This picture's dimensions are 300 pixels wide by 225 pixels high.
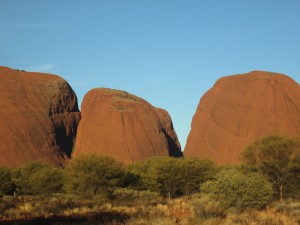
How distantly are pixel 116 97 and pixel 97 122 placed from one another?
30.8 ft

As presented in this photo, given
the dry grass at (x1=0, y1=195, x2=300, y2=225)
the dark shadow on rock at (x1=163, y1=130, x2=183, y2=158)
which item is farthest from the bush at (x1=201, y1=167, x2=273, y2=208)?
the dark shadow on rock at (x1=163, y1=130, x2=183, y2=158)

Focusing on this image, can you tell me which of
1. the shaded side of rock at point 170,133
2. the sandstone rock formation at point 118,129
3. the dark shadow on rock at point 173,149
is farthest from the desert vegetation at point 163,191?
the shaded side of rock at point 170,133

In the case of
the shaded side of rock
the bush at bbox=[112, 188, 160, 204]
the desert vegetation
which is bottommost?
the bush at bbox=[112, 188, 160, 204]

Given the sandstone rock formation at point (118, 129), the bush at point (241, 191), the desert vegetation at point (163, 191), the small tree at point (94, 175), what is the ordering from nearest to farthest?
the desert vegetation at point (163, 191) → the bush at point (241, 191) → the small tree at point (94, 175) → the sandstone rock formation at point (118, 129)

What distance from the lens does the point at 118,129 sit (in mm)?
80500

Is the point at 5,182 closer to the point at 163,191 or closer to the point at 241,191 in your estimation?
the point at 163,191

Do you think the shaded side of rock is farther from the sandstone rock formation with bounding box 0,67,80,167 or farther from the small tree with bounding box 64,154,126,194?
the small tree with bounding box 64,154,126,194

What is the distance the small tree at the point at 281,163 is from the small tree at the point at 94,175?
41.4ft

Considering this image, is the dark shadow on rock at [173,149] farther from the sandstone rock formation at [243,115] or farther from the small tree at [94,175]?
the small tree at [94,175]

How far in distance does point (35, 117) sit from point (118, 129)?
56.5 feet

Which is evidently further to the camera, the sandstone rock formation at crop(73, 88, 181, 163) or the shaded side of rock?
the shaded side of rock

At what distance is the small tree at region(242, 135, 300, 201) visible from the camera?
28078mm

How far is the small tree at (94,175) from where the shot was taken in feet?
112

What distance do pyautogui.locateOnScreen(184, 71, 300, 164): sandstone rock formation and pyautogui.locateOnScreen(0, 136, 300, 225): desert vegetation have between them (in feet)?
130
